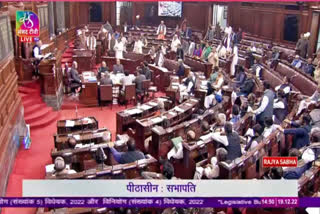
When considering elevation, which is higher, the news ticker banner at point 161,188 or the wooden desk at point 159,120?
the news ticker banner at point 161,188

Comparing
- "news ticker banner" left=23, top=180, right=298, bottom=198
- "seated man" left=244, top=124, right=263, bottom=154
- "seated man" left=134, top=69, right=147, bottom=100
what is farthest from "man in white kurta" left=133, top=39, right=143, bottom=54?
"news ticker banner" left=23, top=180, right=298, bottom=198

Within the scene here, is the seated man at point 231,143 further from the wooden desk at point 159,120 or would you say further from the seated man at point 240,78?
the seated man at point 240,78

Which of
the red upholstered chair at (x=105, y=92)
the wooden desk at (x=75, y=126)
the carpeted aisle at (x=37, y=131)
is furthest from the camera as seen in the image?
the red upholstered chair at (x=105, y=92)

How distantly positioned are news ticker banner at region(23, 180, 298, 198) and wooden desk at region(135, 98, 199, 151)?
3926 millimetres

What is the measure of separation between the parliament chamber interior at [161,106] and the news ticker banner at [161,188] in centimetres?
76

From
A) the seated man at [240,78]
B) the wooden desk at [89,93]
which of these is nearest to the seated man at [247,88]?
the seated man at [240,78]

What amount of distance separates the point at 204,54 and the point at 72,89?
213 inches

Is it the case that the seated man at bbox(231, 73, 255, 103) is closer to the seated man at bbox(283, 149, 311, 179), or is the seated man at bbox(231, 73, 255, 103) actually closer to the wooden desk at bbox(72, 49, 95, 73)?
the seated man at bbox(283, 149, 311, 179)

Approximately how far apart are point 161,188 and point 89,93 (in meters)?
7.44

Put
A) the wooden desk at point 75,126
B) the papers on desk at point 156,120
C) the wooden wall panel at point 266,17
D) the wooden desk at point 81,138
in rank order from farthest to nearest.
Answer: the wooden wall panel at point 266,17, the papers on desk at point 156,120, the wooden desk at point 75,126, the wooden desk at point 81,138

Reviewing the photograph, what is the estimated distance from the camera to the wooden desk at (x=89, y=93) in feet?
37.0

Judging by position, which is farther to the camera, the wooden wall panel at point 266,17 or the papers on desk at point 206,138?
the wooden wall panel at point 266,17

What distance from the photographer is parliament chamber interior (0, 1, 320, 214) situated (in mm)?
6238

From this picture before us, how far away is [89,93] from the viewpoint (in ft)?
37.2
